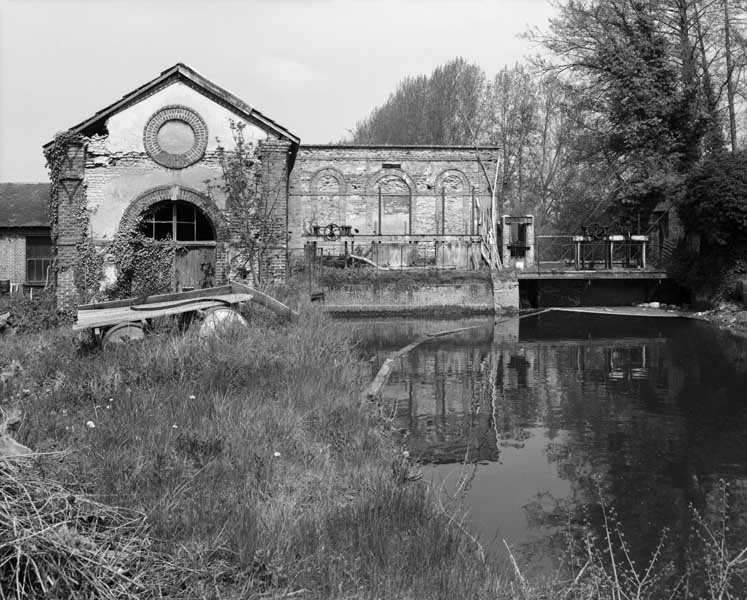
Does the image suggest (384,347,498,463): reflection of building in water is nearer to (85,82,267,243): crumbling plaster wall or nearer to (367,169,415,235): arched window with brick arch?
(85,82,267,243): crumbling plaster wall

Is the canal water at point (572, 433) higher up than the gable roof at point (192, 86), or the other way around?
the gable roof at point (192, 86)

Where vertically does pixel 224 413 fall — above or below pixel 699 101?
below

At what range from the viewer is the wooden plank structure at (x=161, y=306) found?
30.7ft

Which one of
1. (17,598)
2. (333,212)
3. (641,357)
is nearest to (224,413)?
(17,598)

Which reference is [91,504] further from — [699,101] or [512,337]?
[699,101]

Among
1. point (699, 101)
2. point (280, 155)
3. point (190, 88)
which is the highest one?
point (699, 101)

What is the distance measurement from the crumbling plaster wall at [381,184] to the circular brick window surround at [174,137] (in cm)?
1325

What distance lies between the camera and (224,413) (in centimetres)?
575

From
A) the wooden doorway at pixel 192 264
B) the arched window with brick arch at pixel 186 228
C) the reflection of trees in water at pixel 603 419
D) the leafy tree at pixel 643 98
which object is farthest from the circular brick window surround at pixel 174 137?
the leafy tree at pixel 643 98

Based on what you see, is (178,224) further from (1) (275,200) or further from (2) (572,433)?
(2) (572,433)

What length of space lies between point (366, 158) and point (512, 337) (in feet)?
52.3

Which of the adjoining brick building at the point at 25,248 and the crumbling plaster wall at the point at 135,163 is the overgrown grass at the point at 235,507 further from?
the adjoining brick building at the point at 25,248

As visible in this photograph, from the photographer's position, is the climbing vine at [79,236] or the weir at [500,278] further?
the weir at [500,278]

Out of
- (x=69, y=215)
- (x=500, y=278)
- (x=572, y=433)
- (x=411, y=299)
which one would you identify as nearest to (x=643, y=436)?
(x=572, y=433)
